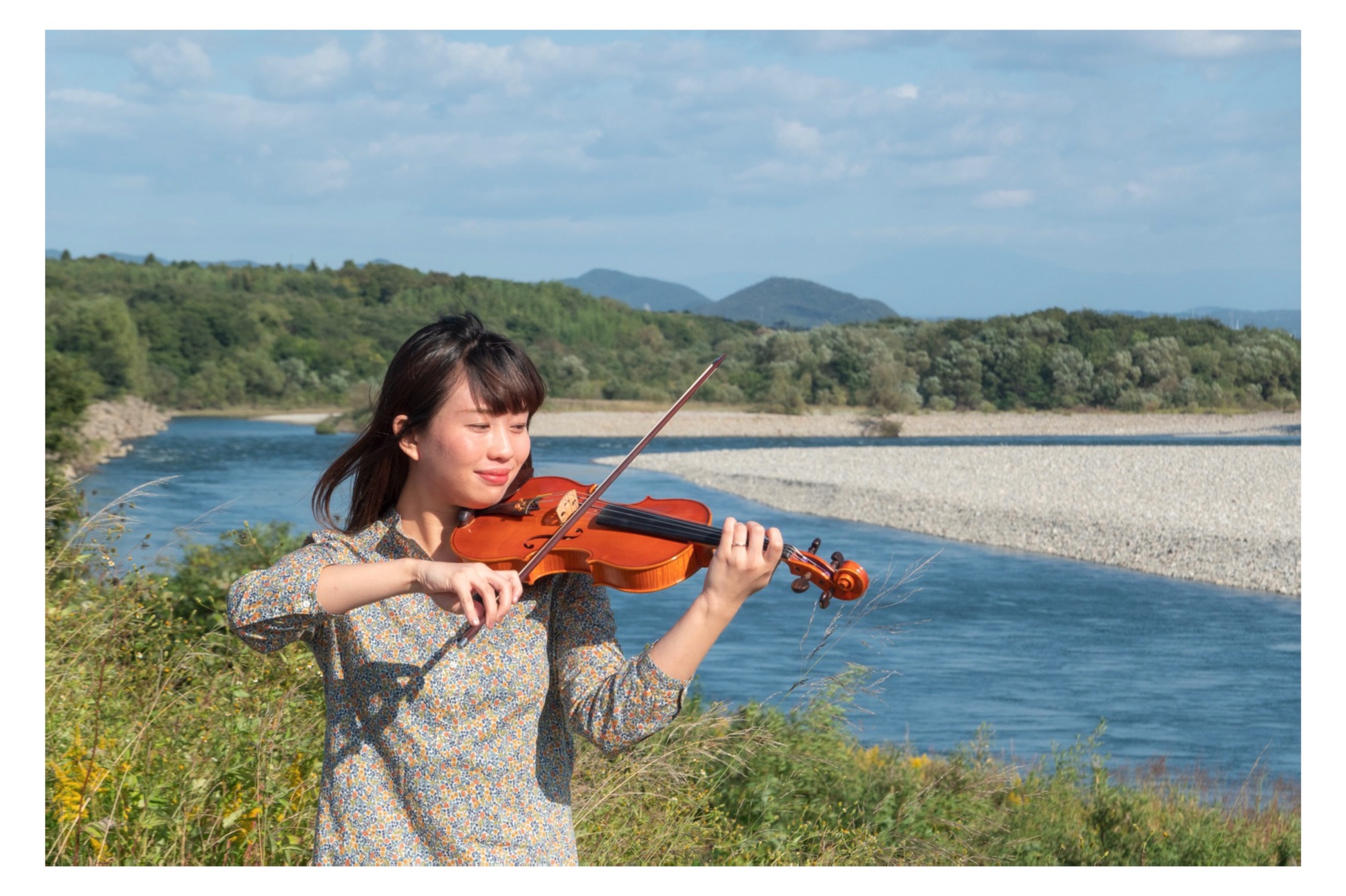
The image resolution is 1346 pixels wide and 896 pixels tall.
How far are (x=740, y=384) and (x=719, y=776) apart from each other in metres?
50.1

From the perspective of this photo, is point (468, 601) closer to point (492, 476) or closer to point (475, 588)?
point (475, 588)

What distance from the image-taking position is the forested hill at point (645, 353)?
45.6m

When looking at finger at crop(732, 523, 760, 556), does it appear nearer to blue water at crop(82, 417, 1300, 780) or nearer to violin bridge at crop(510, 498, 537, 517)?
violin bridge at crop(510, 498, 537, 517)

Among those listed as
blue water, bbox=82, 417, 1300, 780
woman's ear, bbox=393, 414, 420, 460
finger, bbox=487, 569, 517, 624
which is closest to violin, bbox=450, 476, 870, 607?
woman's ear, bbox=393, 414, 420, 460

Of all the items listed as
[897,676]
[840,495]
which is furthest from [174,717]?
[840,495]

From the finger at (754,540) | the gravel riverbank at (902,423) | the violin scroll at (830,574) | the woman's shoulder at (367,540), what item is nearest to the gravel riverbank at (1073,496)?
the gravel riverbank at (902,423)

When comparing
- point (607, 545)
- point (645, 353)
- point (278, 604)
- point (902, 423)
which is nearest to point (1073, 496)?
point (607, 545)

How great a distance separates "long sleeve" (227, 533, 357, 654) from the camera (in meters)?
1.33

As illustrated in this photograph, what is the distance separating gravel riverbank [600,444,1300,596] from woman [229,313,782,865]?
14.5m

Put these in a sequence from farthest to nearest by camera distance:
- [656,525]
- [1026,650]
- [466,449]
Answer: [1026,650] < [656,525] < [466,449]

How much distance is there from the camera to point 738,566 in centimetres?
138

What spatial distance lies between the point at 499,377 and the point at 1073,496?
22.1 m

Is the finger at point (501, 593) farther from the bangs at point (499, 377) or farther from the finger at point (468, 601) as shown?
the bangs at point (499, 377)

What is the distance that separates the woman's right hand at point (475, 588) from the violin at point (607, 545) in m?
0.22
